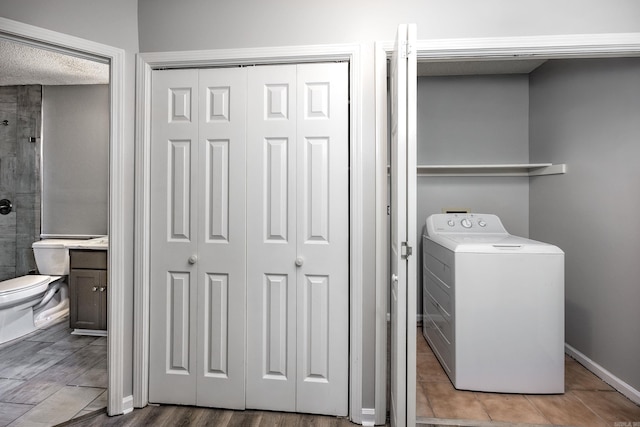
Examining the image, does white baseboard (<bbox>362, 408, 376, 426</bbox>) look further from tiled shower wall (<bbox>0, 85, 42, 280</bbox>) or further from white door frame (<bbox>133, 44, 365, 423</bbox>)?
tiled shower wall (<bbox>0, 85, 42, 280</bbox>)

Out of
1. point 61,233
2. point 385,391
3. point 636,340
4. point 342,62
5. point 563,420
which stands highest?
point 342,62

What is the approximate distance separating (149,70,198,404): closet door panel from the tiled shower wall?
243 centimetres

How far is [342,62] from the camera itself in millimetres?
1830

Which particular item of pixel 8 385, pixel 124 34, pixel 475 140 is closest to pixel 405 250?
pixel 124 34

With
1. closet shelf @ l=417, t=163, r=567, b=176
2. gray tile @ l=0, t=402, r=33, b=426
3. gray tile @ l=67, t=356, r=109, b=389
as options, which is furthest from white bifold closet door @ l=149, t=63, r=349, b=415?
closet shelf @ l=417, t=163, r=567, b=176

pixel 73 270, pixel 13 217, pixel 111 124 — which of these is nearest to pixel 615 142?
pixel 111 124

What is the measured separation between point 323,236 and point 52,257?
2.88m

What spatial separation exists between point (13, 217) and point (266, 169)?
3234 mm

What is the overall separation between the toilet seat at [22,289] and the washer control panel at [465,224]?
340 centimetres

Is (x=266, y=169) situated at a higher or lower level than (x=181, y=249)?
higher

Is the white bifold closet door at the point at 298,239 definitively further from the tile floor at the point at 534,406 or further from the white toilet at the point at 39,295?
the white toilet at the point at 39,295

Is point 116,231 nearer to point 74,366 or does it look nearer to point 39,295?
point 74,366

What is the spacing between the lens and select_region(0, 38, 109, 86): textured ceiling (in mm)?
2710

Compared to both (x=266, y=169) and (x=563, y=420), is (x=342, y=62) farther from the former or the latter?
(x=563, y=420)
